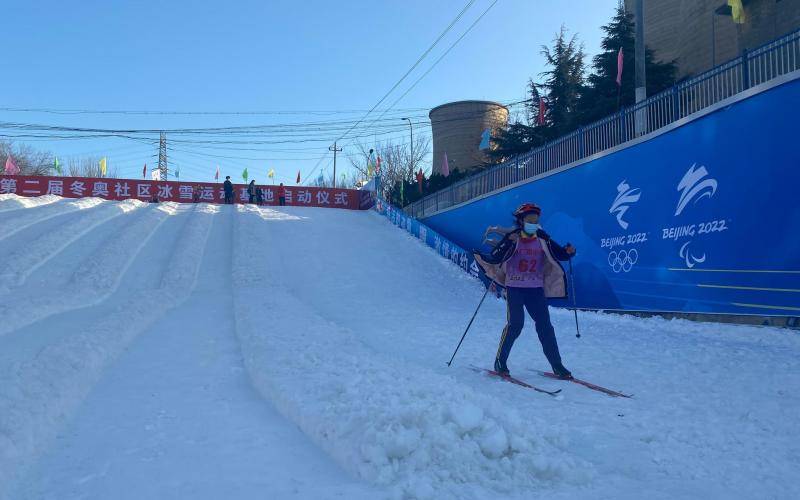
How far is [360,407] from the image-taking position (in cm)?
373

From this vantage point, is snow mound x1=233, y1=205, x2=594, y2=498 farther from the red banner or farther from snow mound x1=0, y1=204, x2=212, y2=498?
the red banner

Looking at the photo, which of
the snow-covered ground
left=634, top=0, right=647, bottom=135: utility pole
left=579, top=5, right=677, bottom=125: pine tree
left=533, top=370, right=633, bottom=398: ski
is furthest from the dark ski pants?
left=579, top=5, right=677, bottom=125: pine tree

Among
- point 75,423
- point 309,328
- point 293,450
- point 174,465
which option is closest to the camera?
point 174,465

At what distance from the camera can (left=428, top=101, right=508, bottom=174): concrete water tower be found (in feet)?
136

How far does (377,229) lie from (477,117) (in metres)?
21.9

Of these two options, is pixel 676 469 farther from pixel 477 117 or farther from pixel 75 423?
pixel 477 117

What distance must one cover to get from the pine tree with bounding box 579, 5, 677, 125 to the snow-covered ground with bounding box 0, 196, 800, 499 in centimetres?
1199

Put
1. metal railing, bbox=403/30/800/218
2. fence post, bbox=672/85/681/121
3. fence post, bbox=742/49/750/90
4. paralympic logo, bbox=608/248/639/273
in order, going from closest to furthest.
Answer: metal railing, bbox=403/30/800/218 → fence post, bbox=742/49/750/90 → fence post, bbox=672/85/681/121 → paralympic logo, bbox=608/248/639/273

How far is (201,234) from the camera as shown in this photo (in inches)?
770

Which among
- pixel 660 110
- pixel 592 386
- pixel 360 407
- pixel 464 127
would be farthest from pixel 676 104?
pixel 464 127

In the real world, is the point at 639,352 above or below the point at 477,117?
below

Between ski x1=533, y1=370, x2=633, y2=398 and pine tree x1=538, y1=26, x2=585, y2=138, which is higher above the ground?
Result: pine tree x1=538, y1=26, x2=585, y2=138

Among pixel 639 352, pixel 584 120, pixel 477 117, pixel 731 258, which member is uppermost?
pixel 477 117

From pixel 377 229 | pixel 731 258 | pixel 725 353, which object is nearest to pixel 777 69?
pixel 731 258
